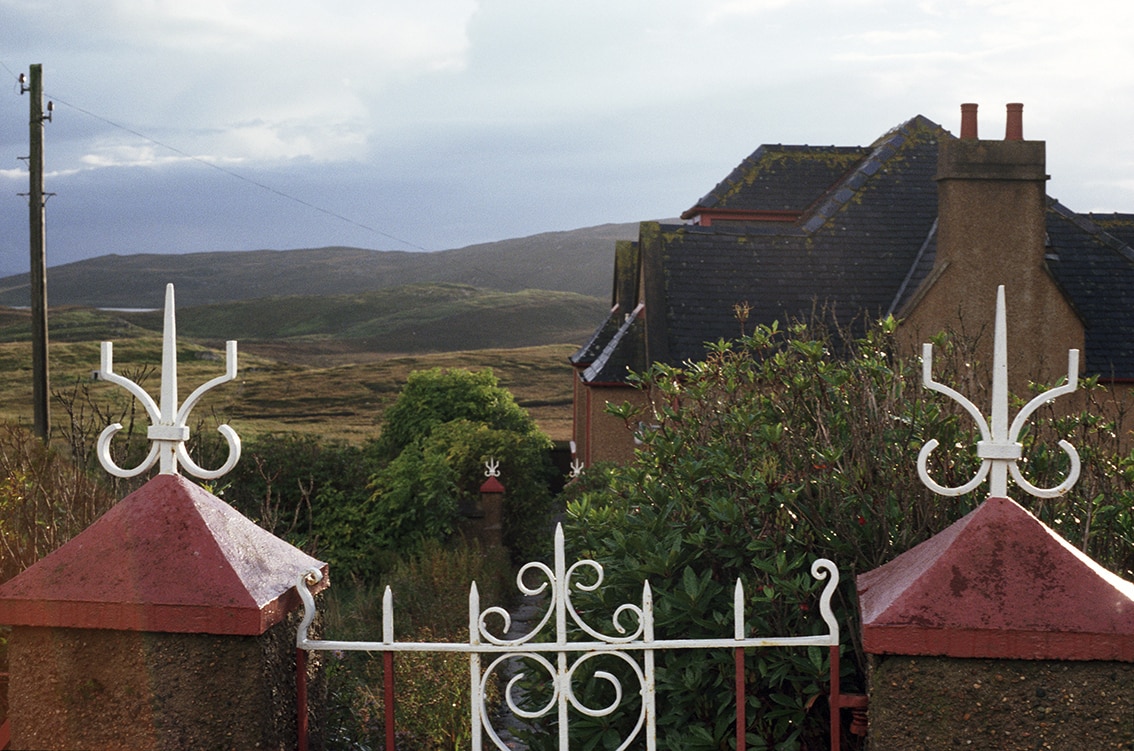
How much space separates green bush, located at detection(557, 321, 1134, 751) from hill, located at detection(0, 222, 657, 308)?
146m

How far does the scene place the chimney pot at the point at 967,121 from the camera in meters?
13.4


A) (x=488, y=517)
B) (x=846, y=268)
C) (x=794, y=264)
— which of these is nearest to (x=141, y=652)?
(x=794, y=264)

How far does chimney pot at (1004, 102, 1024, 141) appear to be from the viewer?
1312 centimetres

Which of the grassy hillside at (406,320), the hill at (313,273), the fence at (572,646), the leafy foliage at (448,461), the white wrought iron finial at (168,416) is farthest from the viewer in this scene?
the hill at (313,273)

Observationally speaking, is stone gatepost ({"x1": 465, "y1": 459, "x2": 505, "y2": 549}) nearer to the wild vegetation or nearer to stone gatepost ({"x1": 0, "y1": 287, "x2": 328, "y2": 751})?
the wild vegetation

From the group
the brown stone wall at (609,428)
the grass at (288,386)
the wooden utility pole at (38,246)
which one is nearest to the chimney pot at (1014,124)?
the brown stone wall at (609,428)

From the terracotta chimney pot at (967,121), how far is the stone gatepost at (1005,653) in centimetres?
1132

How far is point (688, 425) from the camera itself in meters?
5.87

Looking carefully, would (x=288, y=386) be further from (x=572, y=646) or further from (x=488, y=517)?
(x=572, y=646)

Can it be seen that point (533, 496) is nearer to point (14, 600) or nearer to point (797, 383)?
point (797, 383)

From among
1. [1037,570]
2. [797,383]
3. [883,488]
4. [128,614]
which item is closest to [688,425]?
[797,383]

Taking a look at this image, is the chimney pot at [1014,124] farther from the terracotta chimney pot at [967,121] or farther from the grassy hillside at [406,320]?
the grassy hillside at [406,320]

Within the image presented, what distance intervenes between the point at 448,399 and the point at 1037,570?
62.4ft

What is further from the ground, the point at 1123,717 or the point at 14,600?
the point at 14,600
